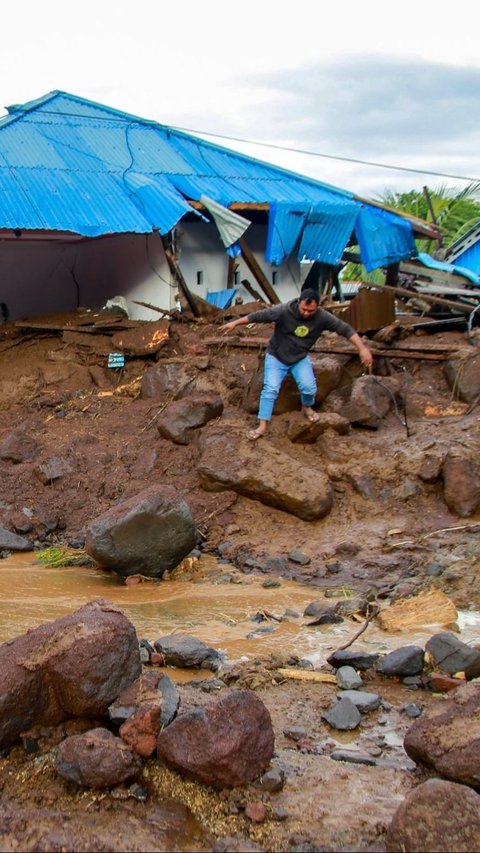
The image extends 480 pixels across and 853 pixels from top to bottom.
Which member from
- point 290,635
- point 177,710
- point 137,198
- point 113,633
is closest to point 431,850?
point 177,710

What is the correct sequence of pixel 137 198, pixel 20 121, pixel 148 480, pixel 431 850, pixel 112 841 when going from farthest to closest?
pixel 20 121 < pixel 137 198 < pixel 148 480 < pixel 112 841 < pixel 431 850

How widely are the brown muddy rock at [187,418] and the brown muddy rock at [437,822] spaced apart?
22.7 feet

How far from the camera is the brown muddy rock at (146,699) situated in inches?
166

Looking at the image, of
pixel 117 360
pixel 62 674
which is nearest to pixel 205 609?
pixel 62 674

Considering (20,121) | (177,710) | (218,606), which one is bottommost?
(218,606)

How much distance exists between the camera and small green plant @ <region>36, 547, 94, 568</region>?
329 inches

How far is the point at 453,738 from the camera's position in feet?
12.7

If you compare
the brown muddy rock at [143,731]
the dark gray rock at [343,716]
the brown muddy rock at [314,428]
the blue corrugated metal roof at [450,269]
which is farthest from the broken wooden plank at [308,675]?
the blue corrugated metal roof at [450,269]

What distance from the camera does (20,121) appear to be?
15.4 metres

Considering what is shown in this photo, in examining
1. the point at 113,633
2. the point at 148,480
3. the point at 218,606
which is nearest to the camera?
the point at 113,633

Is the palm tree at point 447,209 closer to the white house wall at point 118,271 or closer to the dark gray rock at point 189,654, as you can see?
the white house wall at point 118,271

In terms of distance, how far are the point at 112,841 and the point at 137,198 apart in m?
12.0

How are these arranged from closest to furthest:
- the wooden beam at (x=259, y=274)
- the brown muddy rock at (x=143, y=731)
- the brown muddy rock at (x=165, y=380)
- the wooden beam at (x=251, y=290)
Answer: the brown muddy rock at (x=143, y=731), the brown muddy rock at (x=165, y=380), the wooden beam at (x=259, y=274), the wooden beam at (x=251, y=290)

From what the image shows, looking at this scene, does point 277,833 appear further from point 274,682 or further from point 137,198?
point 137,198
